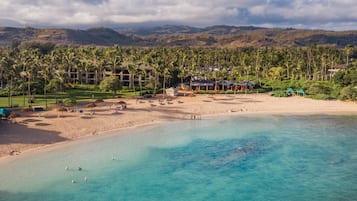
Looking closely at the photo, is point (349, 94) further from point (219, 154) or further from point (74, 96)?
point (74, 96)

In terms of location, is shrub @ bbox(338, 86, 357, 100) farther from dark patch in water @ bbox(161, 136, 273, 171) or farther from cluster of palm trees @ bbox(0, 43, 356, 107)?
dark patch in water @ bbox(161, 136, 273, 171)

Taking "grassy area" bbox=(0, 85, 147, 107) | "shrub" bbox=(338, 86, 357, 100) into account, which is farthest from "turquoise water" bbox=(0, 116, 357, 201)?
"shrub" bbox=(338, 86, 357, 100)

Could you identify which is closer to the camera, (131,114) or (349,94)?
(131,114)

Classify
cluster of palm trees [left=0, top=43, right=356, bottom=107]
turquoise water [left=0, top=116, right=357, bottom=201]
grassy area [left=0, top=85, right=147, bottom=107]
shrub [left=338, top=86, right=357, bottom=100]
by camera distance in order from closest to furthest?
turquoise water [left=0, top=116, right=357, bottom=201] → grassy area [left=0, top=85, right=147, bottom=107] → cluster of palm trees [left=0, top=43, right=356, bottom=107] → shrub [left=338, top=86, right=357, bottom=100]

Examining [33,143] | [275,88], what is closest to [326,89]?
[275,88]

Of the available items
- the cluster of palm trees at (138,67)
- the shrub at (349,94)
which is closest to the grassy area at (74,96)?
the cluster of palm trees at (138,67)

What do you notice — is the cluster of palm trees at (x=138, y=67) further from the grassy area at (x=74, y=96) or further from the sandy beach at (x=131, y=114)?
the sandy beach at (x=131, y=114)

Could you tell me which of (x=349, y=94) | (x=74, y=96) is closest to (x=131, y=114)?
(x=74, y=96)
